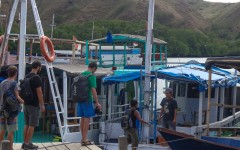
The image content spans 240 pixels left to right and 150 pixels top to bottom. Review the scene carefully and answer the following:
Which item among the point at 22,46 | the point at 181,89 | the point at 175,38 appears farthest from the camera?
the point at 175,38

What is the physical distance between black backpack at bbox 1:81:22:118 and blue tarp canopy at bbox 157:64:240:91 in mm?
7015

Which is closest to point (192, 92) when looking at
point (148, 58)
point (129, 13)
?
point (148, 58)

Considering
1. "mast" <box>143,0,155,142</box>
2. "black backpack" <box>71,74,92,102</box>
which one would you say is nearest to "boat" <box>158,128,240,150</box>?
"mast" <box>143,0,155,142</box>

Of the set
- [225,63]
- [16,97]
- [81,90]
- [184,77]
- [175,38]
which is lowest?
[16,97]

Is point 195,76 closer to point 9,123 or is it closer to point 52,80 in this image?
point 52,80

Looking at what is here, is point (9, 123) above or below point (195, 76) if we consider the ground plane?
below

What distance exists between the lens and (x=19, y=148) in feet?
32.1

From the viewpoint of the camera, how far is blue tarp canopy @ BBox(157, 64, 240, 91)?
15.5 m

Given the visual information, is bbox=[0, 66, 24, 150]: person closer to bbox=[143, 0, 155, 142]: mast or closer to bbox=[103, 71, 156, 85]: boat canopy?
bbox=[143, 0, 155, 142]: mast

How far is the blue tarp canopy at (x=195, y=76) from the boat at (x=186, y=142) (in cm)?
236

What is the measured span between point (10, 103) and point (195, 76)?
744 centimetres

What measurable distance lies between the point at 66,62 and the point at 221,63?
5621mm

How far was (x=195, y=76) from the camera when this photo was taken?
15578 mm

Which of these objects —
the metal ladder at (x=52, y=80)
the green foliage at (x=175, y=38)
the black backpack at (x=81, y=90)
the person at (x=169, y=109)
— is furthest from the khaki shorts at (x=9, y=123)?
the green foliage at (x=175, y=38)
